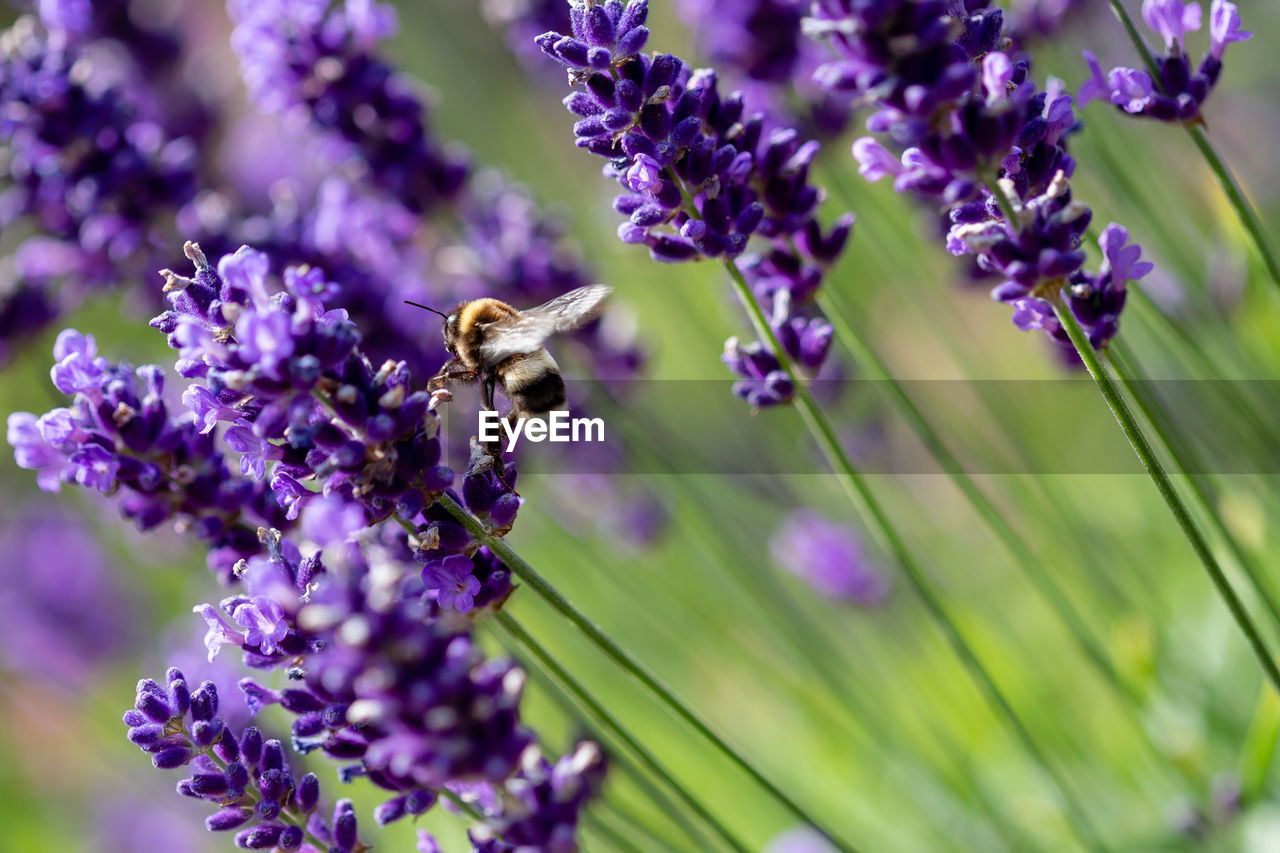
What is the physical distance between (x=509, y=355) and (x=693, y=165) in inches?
18.9

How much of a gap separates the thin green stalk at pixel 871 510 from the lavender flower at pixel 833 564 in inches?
47.7

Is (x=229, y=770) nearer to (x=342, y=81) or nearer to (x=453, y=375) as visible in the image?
(x=453, y=375)

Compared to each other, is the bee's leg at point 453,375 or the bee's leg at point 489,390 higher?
the bee's leg at point 453,375

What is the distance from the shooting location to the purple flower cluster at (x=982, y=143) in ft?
4.25

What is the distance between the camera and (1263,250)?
169 cm

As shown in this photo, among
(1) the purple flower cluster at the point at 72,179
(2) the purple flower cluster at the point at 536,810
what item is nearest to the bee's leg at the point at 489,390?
(2) the purple flower cluster at the point at 536,810

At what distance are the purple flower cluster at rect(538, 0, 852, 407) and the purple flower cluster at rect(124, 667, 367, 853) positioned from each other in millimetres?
908

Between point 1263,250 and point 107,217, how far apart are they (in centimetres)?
252

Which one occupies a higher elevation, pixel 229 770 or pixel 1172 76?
pixel 229 770

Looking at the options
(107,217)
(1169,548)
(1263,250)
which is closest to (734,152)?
(1263,250)

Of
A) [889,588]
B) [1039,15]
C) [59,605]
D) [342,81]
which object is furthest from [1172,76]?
[59,605]

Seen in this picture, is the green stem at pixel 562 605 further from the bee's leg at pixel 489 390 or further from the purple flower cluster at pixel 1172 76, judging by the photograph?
the purple flower cluster at pixel 1172 76

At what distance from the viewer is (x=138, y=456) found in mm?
1601

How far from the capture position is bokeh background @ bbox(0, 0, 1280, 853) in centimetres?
269
